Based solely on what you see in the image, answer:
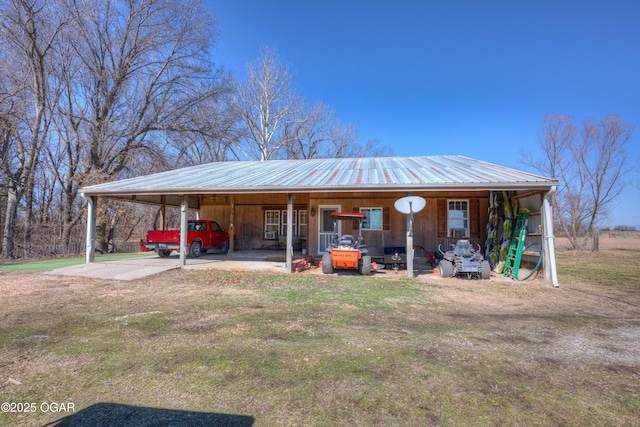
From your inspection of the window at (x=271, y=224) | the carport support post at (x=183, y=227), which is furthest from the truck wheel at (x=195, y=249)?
the window at (x=271, y=224)

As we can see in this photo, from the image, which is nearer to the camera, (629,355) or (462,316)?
(629,355)

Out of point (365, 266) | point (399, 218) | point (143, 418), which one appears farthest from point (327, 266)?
point (143, 418)

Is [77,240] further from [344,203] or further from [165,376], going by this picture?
[165,376]

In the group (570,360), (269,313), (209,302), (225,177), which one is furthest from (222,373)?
(225,177)

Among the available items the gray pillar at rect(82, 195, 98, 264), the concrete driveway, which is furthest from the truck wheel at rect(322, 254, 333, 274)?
the gray pillar at rect(82, 195, 98, 264)

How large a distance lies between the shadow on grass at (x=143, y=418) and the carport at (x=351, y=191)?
25.3 ft

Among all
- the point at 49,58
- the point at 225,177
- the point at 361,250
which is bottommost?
the point at 361,250

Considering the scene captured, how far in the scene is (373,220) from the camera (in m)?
13.9

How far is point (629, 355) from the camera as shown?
164 inches

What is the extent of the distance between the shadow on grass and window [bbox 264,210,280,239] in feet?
45.3

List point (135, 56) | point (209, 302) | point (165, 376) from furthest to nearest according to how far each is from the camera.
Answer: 1. point (135, 56)
2. point (209, 302)
3. point (165, 376)

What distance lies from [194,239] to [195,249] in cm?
44

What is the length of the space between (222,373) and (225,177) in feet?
33.3

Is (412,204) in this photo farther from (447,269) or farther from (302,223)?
(302,223)
